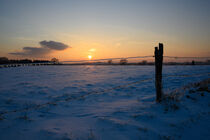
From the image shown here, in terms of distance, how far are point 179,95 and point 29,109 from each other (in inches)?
218

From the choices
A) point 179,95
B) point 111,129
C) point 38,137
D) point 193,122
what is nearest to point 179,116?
point 193,122

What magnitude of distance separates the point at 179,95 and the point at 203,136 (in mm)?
1992

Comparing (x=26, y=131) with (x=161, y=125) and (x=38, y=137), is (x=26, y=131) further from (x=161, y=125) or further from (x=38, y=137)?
(x=161, y=125)

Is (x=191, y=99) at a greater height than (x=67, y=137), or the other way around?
(x=191, y=99)

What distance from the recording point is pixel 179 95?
4.29 metres

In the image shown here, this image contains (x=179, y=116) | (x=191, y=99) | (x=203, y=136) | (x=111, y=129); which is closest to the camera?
(x=203, y=136)

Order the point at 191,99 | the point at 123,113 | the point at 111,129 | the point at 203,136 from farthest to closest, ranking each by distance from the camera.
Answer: the point at 191,99
the point at 123,113
the point at 111,129
the point at 203,136

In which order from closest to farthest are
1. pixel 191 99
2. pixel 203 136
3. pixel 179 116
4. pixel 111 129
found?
pixel 203 136 → pixel 111 129 → pixel 179 116 → pixel 191 99

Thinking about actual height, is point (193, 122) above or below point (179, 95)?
below

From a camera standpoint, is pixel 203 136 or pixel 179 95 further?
→ pixel 179 95

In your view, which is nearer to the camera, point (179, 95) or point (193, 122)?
point (193, 122)

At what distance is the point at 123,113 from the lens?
142 inches

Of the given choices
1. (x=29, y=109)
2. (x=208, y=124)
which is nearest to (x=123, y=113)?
(x=208, y=124)

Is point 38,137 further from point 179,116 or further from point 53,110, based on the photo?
point 179,116
